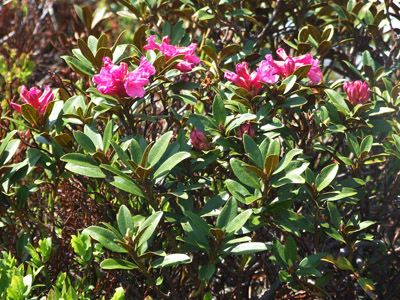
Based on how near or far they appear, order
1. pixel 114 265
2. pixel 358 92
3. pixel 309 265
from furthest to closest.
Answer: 1. pixel 358 92
2. pixel 309 265
3. pixel 114 265

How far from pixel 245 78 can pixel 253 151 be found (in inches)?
14.4

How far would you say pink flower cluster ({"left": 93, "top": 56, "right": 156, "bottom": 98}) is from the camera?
5.63 ft

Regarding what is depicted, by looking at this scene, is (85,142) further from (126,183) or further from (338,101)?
(338,101)

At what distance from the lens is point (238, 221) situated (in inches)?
62.7

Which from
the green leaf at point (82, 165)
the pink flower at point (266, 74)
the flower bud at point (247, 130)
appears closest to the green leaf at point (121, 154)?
the green leaf at point (82, 165)

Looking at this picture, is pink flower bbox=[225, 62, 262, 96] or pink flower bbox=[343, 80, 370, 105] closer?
pink flower bbox=[225, 62, 262, 96]

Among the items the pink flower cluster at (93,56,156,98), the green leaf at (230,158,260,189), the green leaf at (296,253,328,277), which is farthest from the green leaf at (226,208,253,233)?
the pink flower cluster at (93,56,156,98)

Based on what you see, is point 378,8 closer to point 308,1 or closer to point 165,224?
point 308,1

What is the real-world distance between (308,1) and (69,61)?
159 centimetres

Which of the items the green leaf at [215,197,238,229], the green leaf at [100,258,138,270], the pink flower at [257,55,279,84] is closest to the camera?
the green leaf at [100,258,138,270]

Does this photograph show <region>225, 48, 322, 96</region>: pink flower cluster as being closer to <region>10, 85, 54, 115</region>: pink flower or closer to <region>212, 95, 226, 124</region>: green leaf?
<region>212, 95, 226, 124</region>: green leaf

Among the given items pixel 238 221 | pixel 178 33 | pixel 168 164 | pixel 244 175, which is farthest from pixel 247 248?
pixel 178 33

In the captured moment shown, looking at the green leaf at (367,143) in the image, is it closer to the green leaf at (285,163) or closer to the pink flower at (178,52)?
the green leaf at (285,163)

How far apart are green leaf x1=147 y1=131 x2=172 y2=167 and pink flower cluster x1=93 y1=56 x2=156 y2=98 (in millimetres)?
201
